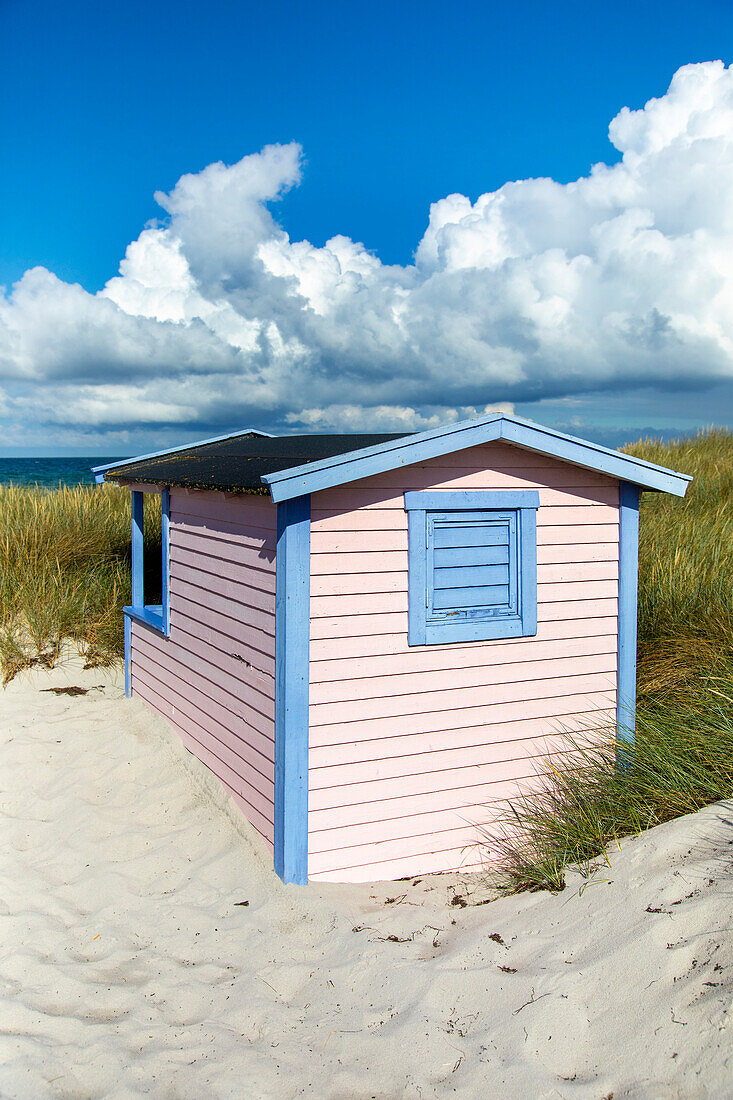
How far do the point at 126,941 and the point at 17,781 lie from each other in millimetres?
2912

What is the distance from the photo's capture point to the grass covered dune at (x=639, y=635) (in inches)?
186

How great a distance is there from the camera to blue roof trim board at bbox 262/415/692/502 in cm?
Result: 473

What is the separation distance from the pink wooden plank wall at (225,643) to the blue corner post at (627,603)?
2.86 m

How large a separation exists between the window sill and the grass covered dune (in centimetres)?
124

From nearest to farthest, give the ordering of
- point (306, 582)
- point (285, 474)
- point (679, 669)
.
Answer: point (285, 474) → point (306, 582) → point (679, 669)

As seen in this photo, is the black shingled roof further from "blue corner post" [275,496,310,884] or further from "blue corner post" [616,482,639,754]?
"blue corner post" [616,482,639,754]

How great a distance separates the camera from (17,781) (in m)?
7.05

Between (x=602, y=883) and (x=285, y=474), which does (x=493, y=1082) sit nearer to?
(x=602, y=883)

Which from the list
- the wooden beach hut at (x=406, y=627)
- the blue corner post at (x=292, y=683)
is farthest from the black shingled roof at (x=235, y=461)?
the blue corner post at (x=292, y=683)

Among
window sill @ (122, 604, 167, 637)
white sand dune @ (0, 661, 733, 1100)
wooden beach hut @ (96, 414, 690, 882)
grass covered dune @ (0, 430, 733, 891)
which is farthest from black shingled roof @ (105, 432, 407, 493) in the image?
white sand dune @ (0, 661, 733, 1100)

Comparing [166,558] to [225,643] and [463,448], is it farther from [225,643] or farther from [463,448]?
[463,448]

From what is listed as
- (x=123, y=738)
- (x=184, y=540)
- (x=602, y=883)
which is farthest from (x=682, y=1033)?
(x=123, y=738)

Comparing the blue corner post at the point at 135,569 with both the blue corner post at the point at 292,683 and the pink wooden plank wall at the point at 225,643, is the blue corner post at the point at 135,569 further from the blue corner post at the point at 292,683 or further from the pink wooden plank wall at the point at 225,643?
the blue corner post at the point at 292,683

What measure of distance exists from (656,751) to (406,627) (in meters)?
1.78
